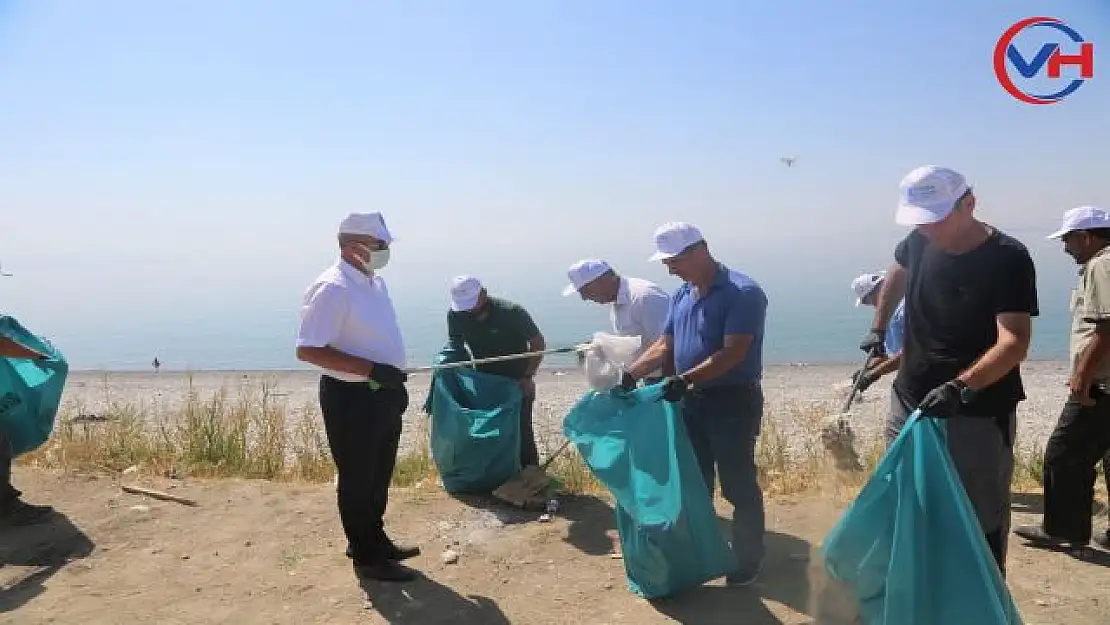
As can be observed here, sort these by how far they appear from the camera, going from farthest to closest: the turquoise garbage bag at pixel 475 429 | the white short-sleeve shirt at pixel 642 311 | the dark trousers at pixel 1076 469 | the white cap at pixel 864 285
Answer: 1. the white cap at pixel 864 285
2. the turquoise garbage bag at pixel 475 429
3. the white short-sleeve shirt at pixel 642 311
4. the dark trousers at pixel 1076 469

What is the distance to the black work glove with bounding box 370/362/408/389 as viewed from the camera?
10.2 ft

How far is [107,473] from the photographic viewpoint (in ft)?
16.4

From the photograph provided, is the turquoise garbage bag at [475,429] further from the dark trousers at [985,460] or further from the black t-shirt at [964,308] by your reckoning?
the dark trousers at [985,460]

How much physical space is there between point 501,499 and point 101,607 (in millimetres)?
2001

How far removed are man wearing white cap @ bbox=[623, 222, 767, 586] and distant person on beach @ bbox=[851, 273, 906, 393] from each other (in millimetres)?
573

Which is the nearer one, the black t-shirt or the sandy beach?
the black t-shirt

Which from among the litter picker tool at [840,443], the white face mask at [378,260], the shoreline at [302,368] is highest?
the white face mask at [378,260]

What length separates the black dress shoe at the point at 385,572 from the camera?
11.1 ft

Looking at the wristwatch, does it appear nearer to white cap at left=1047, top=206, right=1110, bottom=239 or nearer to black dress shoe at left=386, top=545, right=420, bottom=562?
white cap at left=1047, top=206, right=1110, bottom=239

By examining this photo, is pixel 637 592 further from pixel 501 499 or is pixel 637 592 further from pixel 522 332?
pixel 522 332

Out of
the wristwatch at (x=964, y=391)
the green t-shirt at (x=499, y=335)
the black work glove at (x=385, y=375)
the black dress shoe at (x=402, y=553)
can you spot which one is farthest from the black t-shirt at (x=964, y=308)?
the green t-shirt at (x=499, y=335)

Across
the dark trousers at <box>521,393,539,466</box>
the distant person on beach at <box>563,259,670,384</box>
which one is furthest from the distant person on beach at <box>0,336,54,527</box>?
the distant person on beach at <box>563,259,670,384</box>

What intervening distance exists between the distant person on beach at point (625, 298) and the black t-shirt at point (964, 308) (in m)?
1.53

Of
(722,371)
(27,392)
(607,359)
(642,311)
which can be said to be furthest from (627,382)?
(27,392)
